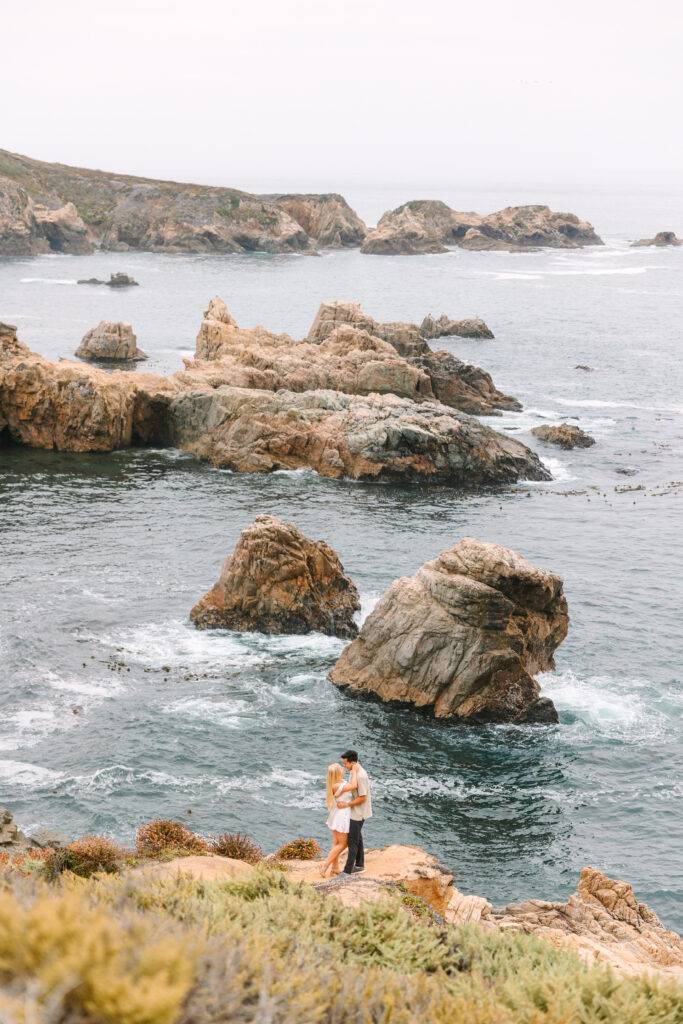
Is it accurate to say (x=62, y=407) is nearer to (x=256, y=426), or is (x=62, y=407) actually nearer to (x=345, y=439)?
(x=256, y=426)

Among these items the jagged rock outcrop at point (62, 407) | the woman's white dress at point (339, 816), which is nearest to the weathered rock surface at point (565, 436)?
the jagged rock outcrop at point (62, 407)

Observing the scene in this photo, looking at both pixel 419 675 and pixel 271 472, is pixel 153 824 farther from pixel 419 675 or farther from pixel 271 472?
pixel 271 472

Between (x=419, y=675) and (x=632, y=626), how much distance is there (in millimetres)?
12445

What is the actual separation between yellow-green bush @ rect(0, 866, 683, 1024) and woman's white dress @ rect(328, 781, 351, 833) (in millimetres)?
3086

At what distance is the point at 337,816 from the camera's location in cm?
1952

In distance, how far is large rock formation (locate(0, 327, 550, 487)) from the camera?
61.8 meters

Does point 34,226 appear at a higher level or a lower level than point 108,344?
higher

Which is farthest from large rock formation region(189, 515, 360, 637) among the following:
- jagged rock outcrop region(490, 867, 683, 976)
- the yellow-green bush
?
the yellow-green bush

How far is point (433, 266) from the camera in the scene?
189500 mm

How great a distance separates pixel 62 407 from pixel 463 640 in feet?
133

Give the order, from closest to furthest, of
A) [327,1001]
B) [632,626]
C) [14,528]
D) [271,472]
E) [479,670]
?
1. [327,1001]
2. [479,670]
3. [632,626]
4. [14,528]
5. [271,472]

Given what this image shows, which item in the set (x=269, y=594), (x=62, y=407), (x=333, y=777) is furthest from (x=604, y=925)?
(x=62, y=407)

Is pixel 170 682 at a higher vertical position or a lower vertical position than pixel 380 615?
lower

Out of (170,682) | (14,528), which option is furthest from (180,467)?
(170,682)
